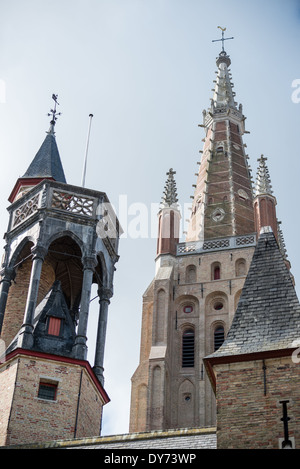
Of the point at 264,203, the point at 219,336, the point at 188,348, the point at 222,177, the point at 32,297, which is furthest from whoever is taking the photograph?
the point at 222,177

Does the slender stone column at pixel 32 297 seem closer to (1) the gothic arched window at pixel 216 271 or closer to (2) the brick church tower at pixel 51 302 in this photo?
(2) the brick church tower at pixel 51 302

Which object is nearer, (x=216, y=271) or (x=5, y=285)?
(x=5, y=285)

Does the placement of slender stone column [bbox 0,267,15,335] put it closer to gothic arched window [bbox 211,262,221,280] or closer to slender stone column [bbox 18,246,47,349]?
slender stone column [bbox 18,246,47,349]

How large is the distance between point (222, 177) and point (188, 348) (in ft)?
48.3

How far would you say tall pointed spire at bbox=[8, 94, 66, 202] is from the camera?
1257 inches

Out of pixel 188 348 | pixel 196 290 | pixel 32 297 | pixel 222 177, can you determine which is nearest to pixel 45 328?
pixel 32 297

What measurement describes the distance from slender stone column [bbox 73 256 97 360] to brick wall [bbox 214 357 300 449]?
8985 millimetres

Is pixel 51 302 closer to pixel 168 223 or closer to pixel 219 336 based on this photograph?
pixel 219 336

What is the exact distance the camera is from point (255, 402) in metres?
17.0

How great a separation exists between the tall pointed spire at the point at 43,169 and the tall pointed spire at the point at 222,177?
800 inches

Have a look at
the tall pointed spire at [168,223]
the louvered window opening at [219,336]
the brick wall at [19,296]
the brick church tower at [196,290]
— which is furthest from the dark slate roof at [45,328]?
the tall pointed spire at [168,223]

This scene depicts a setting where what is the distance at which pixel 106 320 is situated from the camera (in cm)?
2872

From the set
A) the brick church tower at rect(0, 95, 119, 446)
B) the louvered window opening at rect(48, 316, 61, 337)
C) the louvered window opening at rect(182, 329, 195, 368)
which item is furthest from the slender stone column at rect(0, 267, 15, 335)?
the louvered window opening at rect(182, 329, 195, 368)

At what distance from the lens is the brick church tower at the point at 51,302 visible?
2478 centimetres
